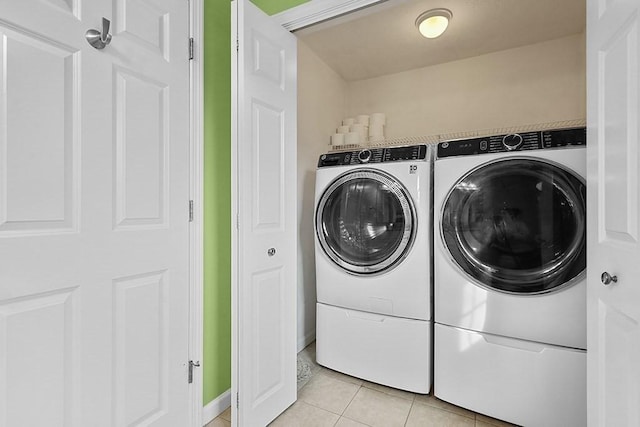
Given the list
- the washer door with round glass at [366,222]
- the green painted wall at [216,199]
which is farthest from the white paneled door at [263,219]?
the washer door with round glass at [366,222]

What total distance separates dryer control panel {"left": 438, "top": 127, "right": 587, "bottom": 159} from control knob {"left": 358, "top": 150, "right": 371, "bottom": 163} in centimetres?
42

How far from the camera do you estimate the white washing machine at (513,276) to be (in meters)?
1.41

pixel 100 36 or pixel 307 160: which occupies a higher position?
pixel 100 36

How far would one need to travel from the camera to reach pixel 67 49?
38.8 inches

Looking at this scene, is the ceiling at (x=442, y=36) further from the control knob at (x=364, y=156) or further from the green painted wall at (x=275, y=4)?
the control knob at (x=364, y=156)

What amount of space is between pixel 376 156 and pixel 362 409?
1.48 metres

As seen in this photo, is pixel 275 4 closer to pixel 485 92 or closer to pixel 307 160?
pixel 307 160

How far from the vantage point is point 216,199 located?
160 cm
